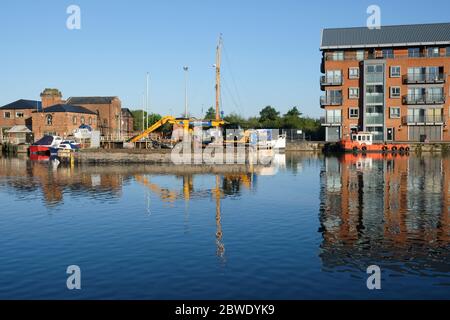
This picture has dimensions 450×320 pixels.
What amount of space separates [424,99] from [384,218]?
70.9 meters

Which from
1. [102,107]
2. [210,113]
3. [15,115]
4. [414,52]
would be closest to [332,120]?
[414,52]

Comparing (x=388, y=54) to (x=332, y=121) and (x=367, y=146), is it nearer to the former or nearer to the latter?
(x=332, y=121)

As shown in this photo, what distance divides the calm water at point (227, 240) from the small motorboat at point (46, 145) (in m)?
A: 47.5

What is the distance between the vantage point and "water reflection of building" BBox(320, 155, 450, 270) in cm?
1914

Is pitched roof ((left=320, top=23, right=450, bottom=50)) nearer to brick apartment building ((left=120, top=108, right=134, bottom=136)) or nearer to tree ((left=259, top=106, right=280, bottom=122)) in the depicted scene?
tree ((left=259, top=106, right=280, bottom=122))

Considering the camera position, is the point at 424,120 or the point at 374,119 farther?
the point at 374,119

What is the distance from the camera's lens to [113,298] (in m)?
14.6

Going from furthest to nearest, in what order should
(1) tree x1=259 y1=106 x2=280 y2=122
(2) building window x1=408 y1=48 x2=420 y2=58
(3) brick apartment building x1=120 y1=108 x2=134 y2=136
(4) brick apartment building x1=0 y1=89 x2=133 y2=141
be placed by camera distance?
1. (1) tree x1=259 y1=106 x2=280 y2=122
2. (3) brick apartment building x1=120 y1=108 x2=134 y2=136
3. (4) brick apartment building x1=0 y1=89 x2=133 y2=141
4. (2) building window x1=408 y1=48 x2=420 y2=58

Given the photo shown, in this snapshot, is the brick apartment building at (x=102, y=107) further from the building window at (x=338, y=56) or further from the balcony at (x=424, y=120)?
the balcony at (x=424, y=120)

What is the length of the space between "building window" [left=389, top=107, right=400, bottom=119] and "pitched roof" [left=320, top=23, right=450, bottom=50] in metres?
11.7

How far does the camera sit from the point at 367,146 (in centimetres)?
8506

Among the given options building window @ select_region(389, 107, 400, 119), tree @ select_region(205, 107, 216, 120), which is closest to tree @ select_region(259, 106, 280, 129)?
tree @ select_region(205, 107, 216, 120)
